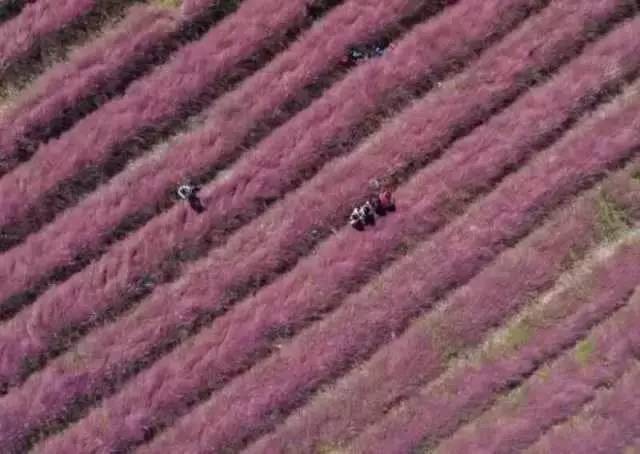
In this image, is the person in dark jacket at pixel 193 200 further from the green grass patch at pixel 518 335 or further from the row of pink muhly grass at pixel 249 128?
the green grass patch at pixel 518 335

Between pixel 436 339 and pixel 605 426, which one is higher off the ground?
pixel 436 339

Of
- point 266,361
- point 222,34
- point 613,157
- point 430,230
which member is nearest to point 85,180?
point 222,34

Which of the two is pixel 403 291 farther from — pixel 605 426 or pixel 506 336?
pixel 605 426

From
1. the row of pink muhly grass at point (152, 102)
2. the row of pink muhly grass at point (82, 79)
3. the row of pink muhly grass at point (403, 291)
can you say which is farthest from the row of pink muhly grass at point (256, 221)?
the row of pink muhly grass at point (82, 79)

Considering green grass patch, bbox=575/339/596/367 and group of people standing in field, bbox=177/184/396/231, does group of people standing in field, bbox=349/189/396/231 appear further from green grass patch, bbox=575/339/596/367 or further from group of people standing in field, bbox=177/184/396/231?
green grass patch, bbox=575/339/596/367

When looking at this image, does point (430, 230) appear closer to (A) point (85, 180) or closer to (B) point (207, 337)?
(B) point (207, 337)

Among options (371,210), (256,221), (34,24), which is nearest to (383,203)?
(371,210)
